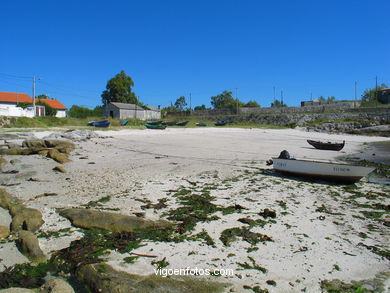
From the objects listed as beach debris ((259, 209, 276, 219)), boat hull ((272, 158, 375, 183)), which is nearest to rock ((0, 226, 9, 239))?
beach debris ((259, 209, 276, 219))

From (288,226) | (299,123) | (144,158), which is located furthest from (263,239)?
(299,123)

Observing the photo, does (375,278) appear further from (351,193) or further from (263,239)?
(351,193)

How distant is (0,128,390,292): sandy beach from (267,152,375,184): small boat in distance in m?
0.33

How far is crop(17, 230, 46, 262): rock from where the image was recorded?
4217mm

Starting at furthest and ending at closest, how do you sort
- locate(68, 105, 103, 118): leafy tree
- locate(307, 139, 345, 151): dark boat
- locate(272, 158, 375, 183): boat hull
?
locate(68, 105, 103, 118): leafy tree
locate(307, 139, 345, 151): dark boat
locate(272, 158, 375, 183): boat hull

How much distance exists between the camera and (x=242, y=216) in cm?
619

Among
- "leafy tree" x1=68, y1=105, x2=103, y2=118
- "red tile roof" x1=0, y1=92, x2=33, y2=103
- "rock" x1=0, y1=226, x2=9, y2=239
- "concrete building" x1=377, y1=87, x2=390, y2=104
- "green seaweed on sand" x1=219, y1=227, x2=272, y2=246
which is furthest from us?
"leafy tree" x1=68, y1=105, x2=103, y2=118

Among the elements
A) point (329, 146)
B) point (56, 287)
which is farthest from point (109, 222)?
point (329, 146)

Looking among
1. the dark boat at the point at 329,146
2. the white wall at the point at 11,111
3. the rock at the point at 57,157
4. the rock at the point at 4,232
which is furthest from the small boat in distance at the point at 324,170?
the white wall at the point at 11,111

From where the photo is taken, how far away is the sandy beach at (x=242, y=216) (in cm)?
413

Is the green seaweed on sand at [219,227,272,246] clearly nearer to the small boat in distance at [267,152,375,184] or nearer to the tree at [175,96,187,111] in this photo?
the small boat in distance at [267,152,375,184]

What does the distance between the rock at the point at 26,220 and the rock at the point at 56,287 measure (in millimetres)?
2000

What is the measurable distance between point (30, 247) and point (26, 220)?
112 cm

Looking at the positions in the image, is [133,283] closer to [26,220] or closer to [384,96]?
[26,220]
